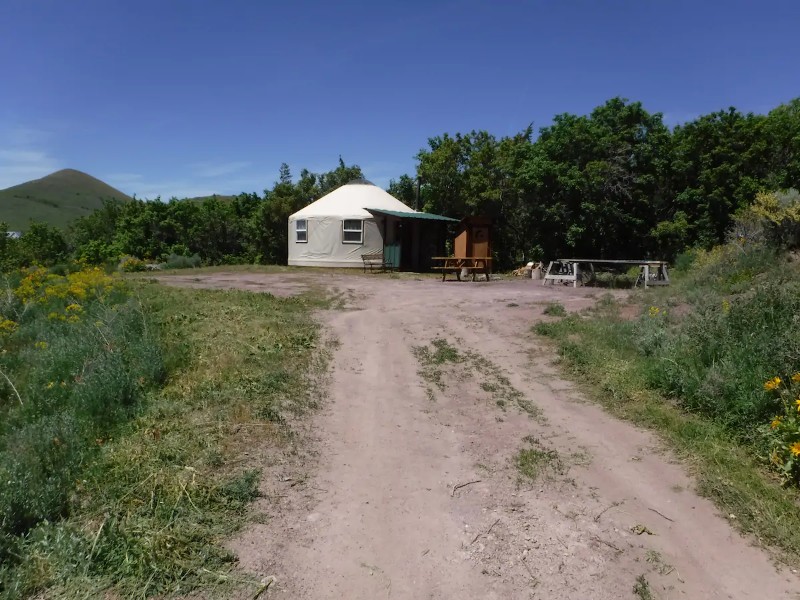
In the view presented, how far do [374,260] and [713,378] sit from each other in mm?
18278

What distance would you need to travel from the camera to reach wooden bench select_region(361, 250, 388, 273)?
70.5ft

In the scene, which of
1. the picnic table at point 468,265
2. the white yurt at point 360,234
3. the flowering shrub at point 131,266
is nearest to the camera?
the picnic table at point 468,265

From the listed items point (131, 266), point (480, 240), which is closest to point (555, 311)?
point (480, 240)

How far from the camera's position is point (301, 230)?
24.3 meters

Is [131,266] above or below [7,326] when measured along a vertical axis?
above

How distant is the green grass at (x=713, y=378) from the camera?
11.7ft

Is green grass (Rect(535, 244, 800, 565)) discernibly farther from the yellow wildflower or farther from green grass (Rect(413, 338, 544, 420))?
the yellow wildflower

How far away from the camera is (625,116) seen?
64.1 ft

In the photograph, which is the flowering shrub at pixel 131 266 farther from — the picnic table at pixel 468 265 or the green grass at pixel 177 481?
the green grass at pixel 177 481

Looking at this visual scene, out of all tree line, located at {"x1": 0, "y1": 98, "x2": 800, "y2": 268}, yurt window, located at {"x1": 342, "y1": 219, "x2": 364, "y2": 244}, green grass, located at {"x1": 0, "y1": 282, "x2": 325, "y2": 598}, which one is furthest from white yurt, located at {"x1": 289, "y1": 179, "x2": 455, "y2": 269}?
green grass, located at {"x1": 0, "y1": 282, "x2": 325, "y2": 598}

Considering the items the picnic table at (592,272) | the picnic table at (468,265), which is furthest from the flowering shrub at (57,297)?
the picnic table at (592,272)

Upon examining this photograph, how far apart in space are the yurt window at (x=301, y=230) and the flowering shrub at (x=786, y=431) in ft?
69.8

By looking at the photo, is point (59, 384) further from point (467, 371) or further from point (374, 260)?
point (374, 260)

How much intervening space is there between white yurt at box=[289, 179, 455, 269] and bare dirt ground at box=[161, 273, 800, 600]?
16854mm
